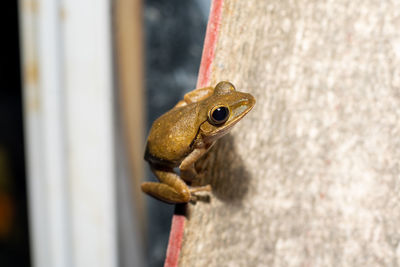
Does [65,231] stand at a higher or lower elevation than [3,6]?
lower

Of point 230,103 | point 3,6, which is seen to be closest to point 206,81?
point 230,103

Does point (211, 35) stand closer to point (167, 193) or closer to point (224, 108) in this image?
point (224, 108)

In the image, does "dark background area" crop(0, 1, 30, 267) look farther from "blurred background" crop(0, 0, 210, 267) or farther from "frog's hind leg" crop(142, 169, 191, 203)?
"frog's hind leg" crop(142, 169, 191, 203)

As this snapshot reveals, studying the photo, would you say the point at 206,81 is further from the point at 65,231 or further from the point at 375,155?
the point at 65,231

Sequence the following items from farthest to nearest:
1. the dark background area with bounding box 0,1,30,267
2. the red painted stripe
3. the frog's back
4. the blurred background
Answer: the dark background area with bounding box 0,1,30,267, the blurred background, the frog's back, the red painted stripe

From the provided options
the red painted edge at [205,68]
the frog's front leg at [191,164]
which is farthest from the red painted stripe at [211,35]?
the frog's front leg at [191,164]

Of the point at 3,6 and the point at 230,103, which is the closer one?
the point at 230,103

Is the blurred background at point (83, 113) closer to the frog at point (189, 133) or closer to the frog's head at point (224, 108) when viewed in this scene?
the frog at point (189, 133)

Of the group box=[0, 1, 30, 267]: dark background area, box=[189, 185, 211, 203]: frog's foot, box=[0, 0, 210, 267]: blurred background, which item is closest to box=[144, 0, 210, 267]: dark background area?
box=[0, 0, 210, 267]: blurred background
